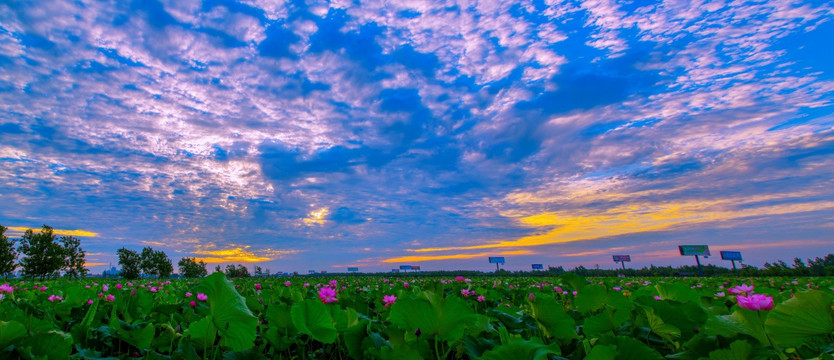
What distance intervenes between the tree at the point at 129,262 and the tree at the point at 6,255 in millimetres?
18236

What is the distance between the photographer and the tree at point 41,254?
5403cm

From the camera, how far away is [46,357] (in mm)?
1387

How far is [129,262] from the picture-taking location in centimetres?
7312

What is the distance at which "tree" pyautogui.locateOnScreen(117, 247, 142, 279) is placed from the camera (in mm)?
72750

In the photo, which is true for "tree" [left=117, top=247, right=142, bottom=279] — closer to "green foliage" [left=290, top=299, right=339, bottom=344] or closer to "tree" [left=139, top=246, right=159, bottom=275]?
"tree" [left=139, top=246, right=159, bottom=275]

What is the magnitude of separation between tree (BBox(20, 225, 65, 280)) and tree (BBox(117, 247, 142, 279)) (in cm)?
1679

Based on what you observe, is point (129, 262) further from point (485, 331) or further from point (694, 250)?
point (694, 250)

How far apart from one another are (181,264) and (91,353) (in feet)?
349

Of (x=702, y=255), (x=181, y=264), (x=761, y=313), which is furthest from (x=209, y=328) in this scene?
(x=181, y=264)

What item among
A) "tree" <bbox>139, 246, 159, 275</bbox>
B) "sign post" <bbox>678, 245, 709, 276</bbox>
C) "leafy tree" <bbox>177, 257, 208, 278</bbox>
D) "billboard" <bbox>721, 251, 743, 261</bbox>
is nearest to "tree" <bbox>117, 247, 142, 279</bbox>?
"tree" <bbox>139, 246, 159, 275</bbox>

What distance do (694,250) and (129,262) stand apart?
99805 mm

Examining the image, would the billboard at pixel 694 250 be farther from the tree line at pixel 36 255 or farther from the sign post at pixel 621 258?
the tree line at pixel 36 255

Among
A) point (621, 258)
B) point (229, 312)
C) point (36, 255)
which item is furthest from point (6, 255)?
point (621, 258)

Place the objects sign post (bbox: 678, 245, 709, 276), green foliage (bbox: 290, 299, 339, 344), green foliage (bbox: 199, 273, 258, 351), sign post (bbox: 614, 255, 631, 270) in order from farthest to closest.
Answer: sign post (bbox: 614, 255, 631, 270)
sign post (bbox: 678, 245, 709, 276)
green foliage (bbox: 290, 299, 339, 344)
green foliage (bbox: 199, 273, 258, 351)
